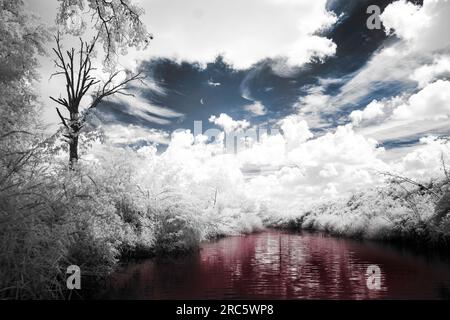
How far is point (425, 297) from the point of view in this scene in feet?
36.8

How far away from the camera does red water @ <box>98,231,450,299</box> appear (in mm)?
12016

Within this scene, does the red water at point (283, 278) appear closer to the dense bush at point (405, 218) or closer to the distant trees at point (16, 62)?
the dense bush at point (405, 218)

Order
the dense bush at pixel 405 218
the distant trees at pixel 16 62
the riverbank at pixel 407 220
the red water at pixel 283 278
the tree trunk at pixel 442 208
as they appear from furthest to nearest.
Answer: the dense bush at pixel 405 218 → the riverbank at pixel 407 220 → the tree trunk at pixel 442 208 → the distant trees at pixel 16 62 → the red water at pixel 283 278

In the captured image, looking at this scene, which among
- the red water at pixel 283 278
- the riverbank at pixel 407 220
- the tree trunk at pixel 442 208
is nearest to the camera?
the red water at pixel 283 278

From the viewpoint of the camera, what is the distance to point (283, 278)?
49.1ft

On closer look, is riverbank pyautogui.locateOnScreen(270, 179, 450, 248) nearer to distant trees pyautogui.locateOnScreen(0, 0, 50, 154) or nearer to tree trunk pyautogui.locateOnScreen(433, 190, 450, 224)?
tree trunk pyautogui.locateOnScreen(433, 190, 450, 224)

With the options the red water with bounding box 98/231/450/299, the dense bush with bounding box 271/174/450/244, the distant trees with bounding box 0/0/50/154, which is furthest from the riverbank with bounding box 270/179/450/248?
the distant trees with bounding box 0/0/50/154

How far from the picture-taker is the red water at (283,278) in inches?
473

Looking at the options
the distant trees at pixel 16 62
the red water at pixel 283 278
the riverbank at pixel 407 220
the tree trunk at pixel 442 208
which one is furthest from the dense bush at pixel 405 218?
the distant trees at pixel 16 62

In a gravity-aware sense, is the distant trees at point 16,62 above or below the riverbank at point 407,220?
above

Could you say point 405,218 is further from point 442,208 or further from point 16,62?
point 16,62

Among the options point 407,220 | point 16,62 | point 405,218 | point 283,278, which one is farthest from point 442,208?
point 16,62

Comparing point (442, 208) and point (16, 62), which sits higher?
point (16, 62)
